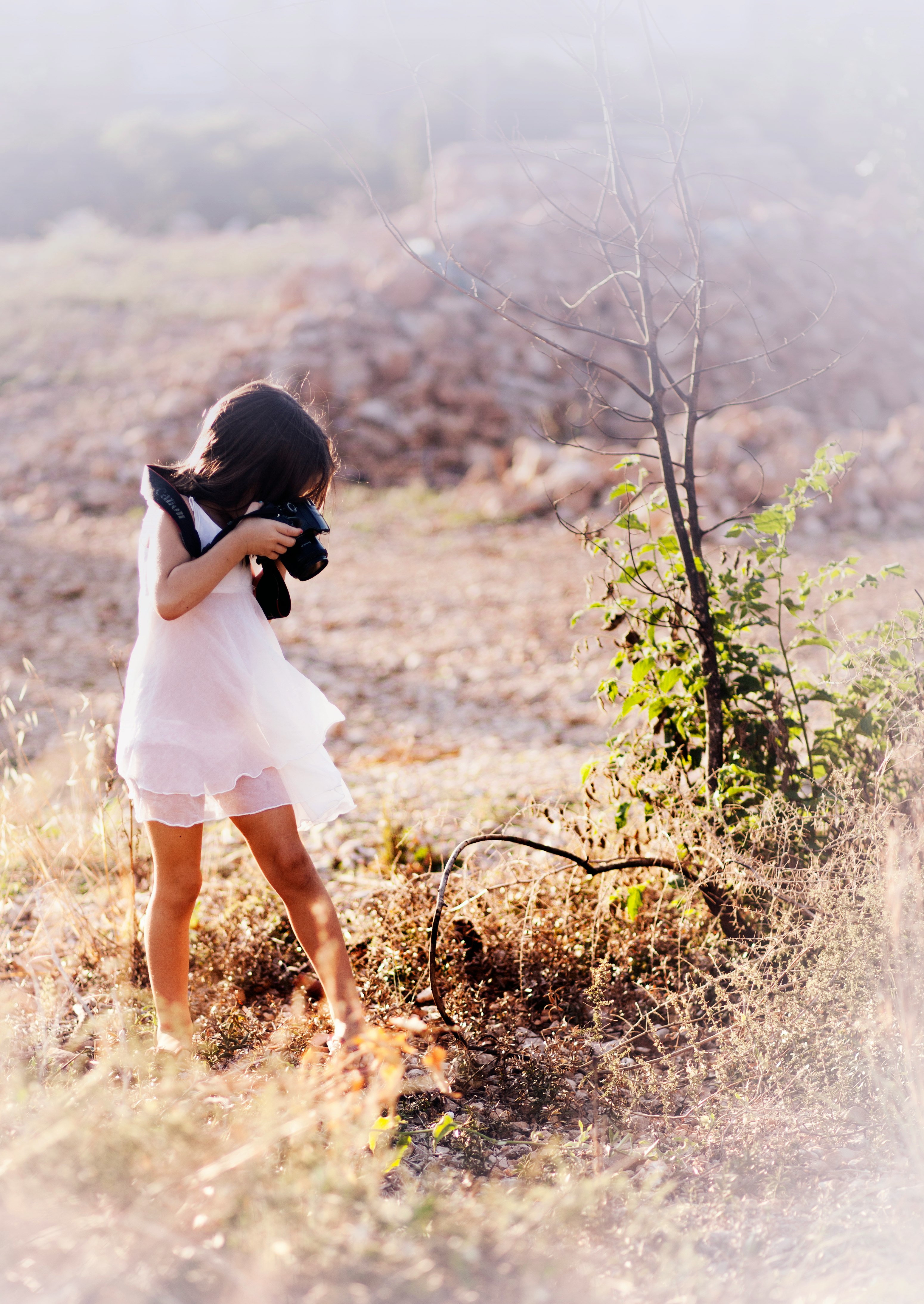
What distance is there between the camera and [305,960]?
8.89 feet

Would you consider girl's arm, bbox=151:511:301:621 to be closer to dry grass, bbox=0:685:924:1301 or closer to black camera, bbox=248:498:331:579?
black camera, bbox=248:498:331:579

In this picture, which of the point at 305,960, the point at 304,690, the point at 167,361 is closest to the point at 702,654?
the point at 304,690

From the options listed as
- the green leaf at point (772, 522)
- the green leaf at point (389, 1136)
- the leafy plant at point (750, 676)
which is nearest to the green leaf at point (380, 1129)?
the green leaf at point (389, 1136)

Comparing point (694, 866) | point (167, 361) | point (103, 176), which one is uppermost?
point (103, 176)

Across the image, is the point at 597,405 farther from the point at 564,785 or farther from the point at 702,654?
the point at 564,785

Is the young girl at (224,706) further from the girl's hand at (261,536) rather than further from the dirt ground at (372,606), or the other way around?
the dirt ground at (372,606)

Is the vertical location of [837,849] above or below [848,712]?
below

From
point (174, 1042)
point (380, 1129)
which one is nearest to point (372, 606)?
point (174, 1042)

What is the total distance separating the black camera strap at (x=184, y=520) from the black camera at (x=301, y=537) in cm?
4

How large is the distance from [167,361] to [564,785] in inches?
468

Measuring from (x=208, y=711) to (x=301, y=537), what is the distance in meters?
0.43

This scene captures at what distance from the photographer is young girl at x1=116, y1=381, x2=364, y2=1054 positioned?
6.61 feet

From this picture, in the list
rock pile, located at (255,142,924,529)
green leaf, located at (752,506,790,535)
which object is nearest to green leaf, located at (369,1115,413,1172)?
green leaf, located at (752,506,790,535)

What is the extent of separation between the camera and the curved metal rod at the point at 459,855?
2.06 metres
